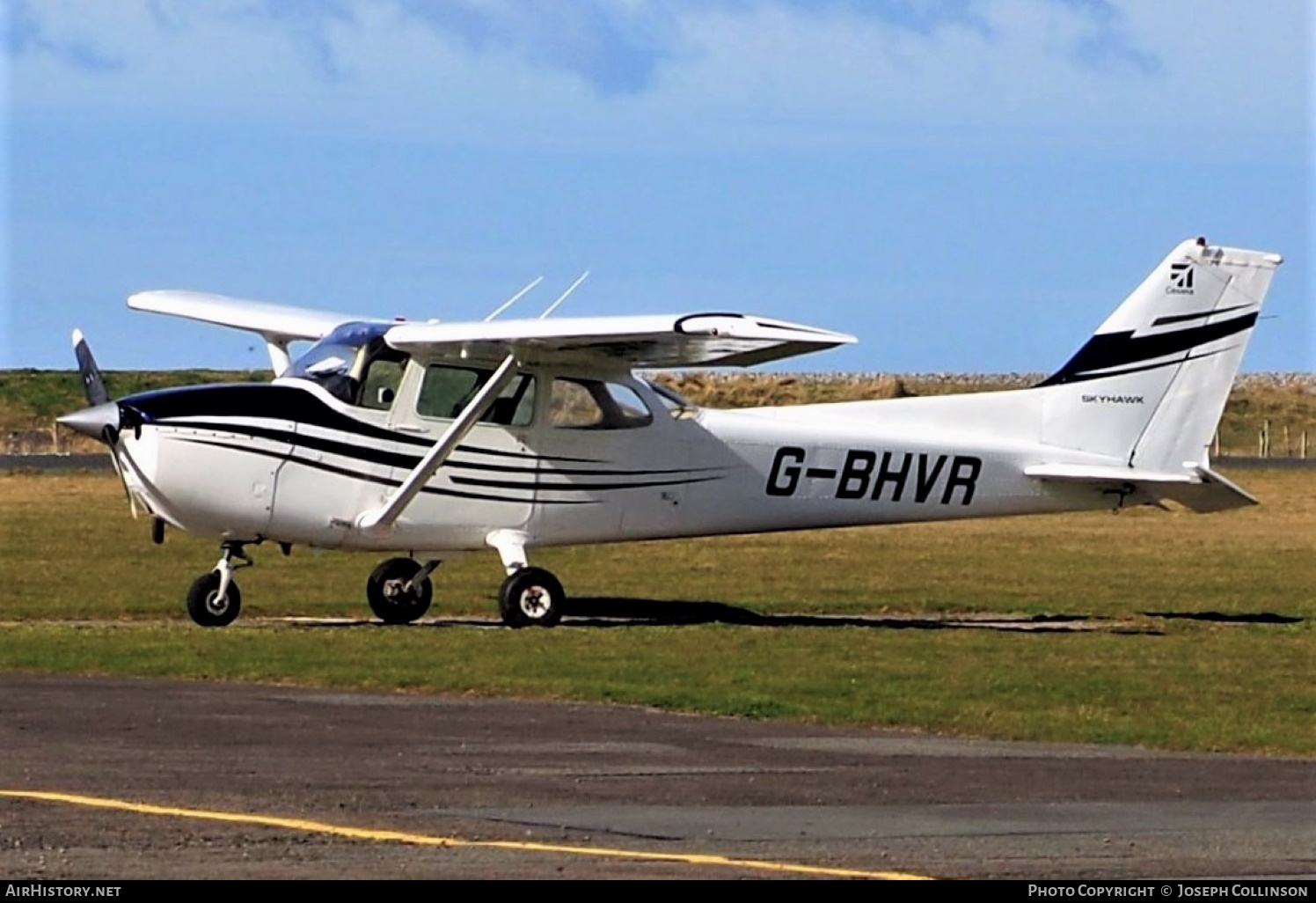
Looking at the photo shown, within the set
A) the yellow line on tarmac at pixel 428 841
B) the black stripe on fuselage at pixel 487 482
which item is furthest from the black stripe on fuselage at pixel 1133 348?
the yellow line on tarmac at pixel 428 841

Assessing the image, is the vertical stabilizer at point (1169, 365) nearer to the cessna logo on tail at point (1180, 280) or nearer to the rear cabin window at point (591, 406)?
the cessna logo on tail at point (1180, 280)

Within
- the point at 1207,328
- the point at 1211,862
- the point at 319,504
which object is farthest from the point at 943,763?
the point at 1207,328

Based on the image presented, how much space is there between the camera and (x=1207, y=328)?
76.9 feet

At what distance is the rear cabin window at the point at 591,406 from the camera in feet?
71.0

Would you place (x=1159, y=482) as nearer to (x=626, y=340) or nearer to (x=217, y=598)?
(x=626, y=340)

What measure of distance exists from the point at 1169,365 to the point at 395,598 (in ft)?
24.6

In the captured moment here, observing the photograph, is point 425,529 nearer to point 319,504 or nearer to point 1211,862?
point 319,504

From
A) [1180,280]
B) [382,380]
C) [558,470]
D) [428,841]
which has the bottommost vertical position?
[428,841]

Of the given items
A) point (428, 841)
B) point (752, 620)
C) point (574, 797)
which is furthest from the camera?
point (752, 620)

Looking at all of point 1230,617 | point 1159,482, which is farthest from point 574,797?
point 1159,482

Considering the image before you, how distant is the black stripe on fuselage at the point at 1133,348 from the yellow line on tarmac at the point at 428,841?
14641mm

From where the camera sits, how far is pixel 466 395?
21.2 metres

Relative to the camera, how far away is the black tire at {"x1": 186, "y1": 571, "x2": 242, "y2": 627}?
20562 millimetres

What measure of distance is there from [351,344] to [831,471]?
14.9 ft
